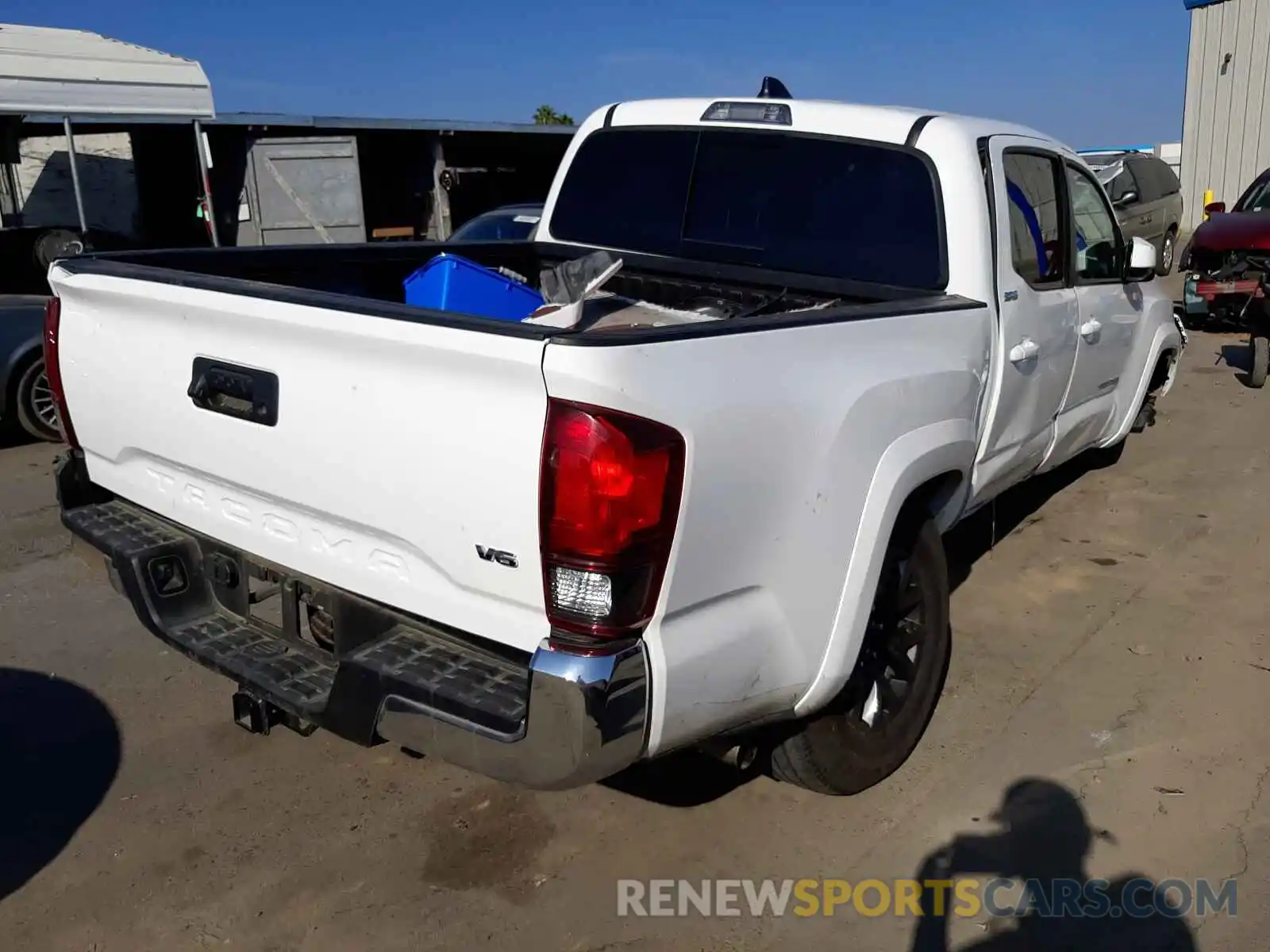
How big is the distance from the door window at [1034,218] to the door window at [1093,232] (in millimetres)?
282

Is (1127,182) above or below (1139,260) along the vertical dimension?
below

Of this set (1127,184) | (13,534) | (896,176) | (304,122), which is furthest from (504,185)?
(896,176)

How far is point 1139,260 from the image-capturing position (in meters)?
4.92

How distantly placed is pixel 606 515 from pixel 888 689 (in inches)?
59.1

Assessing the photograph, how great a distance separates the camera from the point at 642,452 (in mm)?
2148

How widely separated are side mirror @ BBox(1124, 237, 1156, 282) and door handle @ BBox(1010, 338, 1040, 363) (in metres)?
1.26

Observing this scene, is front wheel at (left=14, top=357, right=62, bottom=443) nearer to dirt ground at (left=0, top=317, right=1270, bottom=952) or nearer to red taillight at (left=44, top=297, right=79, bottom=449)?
dirt ground at (left=0, top=317, right=1270, bottom=952)

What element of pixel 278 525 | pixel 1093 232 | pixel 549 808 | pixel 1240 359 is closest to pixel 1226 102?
pixel 1240 359

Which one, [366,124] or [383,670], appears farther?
[366,124]

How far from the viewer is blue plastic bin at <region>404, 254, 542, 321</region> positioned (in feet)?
11.3

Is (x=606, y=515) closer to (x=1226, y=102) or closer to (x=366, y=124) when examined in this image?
(x=366, y=124)

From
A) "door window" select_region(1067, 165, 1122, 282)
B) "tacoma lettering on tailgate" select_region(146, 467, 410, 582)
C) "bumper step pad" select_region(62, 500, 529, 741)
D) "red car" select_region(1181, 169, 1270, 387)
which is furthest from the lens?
"red car" select_region(1181, 169, 1270, 387)

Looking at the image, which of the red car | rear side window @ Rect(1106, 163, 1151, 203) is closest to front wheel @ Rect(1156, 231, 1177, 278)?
rear side window @ Rect(1106, 163, 1151, 203)

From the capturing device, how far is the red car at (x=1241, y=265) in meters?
8.98
